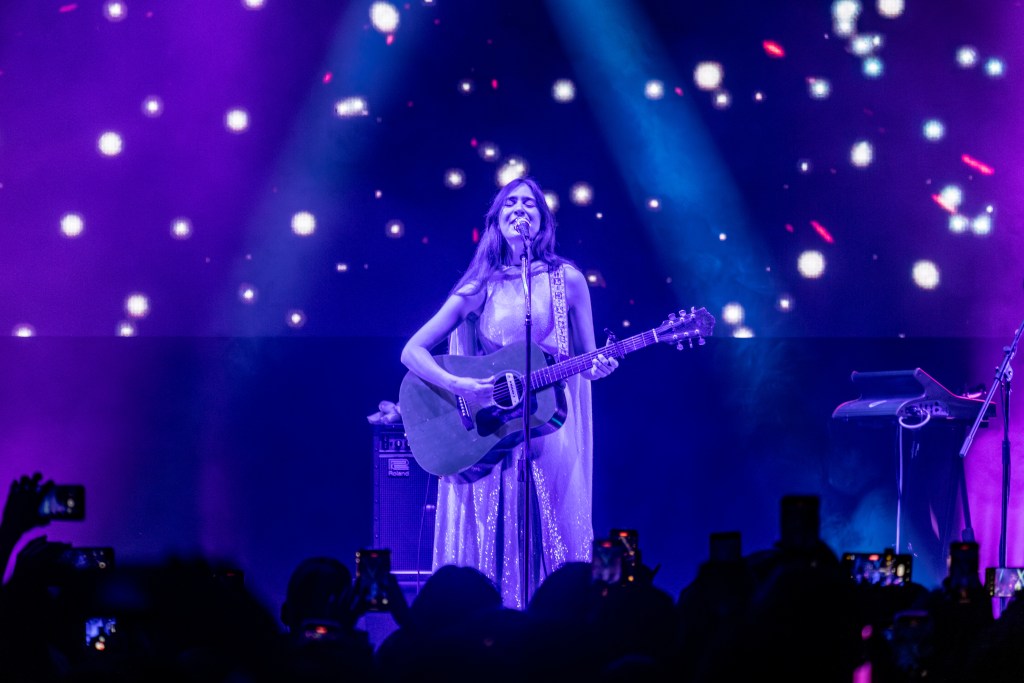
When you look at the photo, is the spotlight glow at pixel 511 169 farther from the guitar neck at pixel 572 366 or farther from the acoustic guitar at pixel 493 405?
the guitar neck at pixel 572 366

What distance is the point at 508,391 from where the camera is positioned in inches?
173

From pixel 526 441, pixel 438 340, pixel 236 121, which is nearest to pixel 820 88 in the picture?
pixel 438 340

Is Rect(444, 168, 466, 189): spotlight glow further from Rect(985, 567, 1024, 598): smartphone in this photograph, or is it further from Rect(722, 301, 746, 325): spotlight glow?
Rect(985, 567, 1024, 598): smartphone

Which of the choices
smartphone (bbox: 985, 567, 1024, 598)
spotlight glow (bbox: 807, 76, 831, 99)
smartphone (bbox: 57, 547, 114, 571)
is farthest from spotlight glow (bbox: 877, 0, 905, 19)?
smartphone (bbox: 57, 547, 114, 571)

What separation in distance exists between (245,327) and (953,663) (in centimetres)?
490

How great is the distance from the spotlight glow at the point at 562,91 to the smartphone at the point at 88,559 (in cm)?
447

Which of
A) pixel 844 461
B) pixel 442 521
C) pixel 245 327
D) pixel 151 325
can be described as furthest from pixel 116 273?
pixel 844 461

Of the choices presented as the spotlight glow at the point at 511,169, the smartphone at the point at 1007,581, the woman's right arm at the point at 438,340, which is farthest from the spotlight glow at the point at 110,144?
the smartphone at the point at 1007,581

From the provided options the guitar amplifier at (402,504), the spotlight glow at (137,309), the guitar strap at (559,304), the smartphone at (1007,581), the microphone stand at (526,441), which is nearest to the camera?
the smartphone at (1007,581)

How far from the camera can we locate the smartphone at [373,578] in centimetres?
213

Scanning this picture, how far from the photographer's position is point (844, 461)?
19.1ft

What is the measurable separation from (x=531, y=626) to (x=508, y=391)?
2.85 metres

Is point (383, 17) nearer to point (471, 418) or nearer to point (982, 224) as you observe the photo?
point (471, 418)

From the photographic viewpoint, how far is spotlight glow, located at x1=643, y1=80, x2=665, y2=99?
20.9 ft
